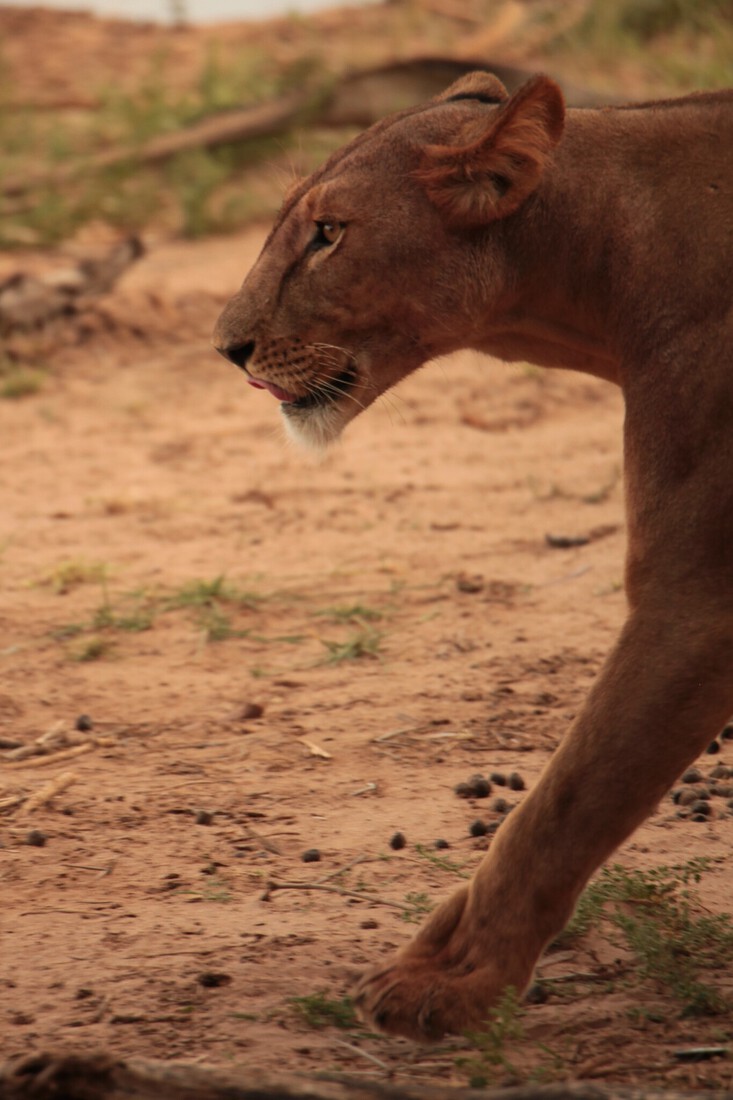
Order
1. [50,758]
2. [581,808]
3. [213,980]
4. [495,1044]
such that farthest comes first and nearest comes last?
[50,758] → [213,980] → [581,808] → [495,1044]

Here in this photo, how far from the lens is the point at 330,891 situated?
368 centimetres

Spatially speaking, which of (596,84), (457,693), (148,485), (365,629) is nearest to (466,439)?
(148,485)

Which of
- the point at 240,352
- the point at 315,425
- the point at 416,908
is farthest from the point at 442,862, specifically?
the point at 240,352

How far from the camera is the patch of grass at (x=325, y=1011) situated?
306 cm

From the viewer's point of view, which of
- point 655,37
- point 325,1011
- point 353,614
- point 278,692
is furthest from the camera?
point 655,37

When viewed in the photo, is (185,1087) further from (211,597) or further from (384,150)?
(211,597)

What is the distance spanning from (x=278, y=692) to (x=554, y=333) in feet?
Answer: 6.16

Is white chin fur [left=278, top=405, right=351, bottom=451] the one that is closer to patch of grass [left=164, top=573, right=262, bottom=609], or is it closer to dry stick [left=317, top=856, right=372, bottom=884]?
dry stick [left=317, top=856, right=372, bottom=884]

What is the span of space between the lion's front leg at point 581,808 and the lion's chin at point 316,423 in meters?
1.01

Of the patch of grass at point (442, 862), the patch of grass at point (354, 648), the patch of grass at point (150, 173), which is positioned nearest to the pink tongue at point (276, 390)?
the patch of grass at point (442, 862)

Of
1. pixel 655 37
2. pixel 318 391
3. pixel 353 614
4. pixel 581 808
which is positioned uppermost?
pixel 655 37

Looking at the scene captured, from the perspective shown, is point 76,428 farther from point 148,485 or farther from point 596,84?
point 596,84

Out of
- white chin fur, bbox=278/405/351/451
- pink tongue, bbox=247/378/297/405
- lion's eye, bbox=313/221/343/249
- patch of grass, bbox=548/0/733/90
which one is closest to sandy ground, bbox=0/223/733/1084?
white chin fur, bbox=278/405/351/451

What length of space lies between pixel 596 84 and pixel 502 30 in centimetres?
228
